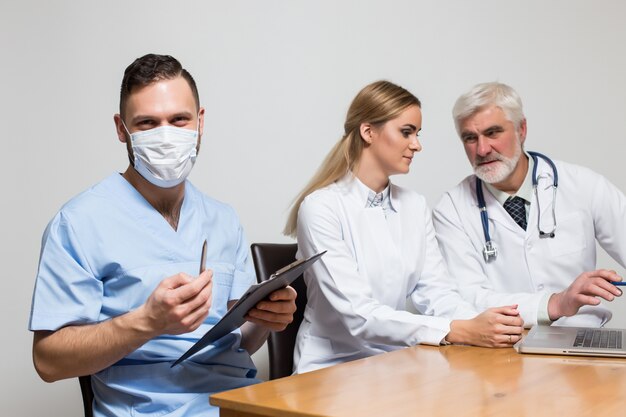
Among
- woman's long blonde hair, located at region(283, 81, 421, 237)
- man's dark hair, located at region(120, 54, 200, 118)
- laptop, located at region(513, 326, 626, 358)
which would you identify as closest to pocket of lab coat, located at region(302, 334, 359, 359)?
woman's long blonde hair, located at region(283, 81, 421, 237)

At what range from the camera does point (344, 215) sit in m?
2.23

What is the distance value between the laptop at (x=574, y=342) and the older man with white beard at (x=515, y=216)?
0.46m

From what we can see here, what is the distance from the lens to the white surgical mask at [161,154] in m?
1.63

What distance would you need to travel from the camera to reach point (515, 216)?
2521mm

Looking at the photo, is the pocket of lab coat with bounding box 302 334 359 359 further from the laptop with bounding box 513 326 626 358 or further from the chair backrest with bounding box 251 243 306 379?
the laptop with bounding box 513 326 626 358

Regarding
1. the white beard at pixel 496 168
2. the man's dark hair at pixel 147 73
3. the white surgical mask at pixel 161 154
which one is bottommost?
the white beard at pixel 496 168

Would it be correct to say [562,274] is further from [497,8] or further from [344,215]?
[497,8]

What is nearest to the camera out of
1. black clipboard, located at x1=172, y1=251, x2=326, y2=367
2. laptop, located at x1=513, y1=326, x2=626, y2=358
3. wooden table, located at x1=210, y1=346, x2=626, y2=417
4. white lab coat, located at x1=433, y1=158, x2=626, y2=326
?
wooden table, located at x1=210, y1=346, x2=626, y2=417

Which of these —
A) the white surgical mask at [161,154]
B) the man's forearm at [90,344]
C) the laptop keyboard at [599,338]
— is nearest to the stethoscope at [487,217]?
the laptop keyboard at [599,338]

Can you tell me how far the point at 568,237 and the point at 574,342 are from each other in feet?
2.77

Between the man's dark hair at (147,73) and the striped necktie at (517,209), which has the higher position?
the man's dark hair at (147,73)

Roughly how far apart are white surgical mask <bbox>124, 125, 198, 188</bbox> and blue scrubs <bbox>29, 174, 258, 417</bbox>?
2.7 inches

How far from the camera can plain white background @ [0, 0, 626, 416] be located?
2.39 metres

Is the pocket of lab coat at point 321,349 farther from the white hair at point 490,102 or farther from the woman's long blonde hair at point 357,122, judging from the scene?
the white hair at point 490,102
